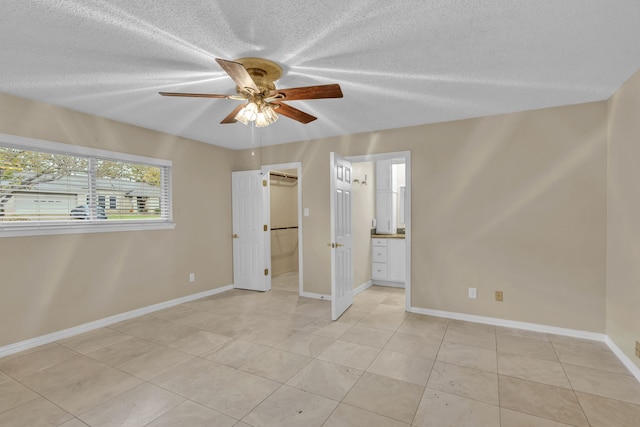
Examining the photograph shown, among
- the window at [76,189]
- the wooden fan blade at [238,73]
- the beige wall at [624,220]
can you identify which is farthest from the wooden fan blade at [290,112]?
the beige wall at [624,220]

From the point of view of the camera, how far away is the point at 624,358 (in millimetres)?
2572

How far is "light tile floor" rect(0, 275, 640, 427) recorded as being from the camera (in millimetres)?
1957

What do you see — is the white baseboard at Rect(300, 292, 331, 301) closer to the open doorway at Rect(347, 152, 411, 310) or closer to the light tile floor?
the open doorway at Rect(347, 152, 411, 310)

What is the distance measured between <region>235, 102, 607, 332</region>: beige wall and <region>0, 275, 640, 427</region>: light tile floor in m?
0.36

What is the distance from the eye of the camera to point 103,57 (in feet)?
7.11

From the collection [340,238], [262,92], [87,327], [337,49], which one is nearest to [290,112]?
[262,92]

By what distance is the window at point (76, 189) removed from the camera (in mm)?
2891

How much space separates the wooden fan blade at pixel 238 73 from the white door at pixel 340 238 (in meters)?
1.64

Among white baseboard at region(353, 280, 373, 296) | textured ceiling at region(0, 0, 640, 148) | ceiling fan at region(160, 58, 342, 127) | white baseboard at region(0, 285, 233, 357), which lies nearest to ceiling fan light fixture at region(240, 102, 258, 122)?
ceiling fan at region(160, 58, 342, 127)

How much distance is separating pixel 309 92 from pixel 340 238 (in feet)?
6.80

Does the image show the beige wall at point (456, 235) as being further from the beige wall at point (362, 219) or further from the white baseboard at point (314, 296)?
the white baseboard at point (314, 296)

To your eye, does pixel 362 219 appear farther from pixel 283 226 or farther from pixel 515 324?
pixel 515 324

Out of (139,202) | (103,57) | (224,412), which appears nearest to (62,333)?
(139,202)

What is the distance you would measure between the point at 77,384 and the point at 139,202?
2223 millimetres
